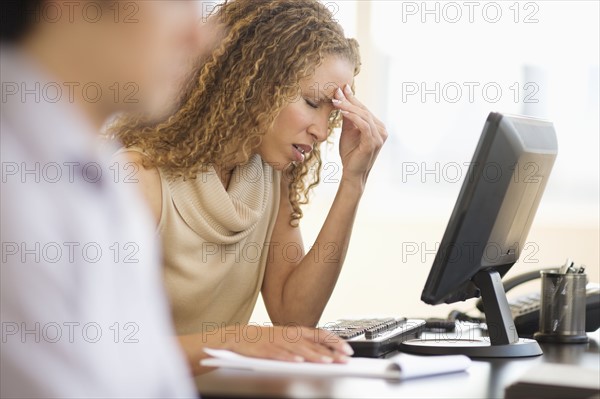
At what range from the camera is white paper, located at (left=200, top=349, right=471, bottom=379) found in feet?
3.79

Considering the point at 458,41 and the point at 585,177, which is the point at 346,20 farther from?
the point at 585,177

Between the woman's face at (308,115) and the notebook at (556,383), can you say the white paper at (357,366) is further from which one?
the woman's face at (308,115)

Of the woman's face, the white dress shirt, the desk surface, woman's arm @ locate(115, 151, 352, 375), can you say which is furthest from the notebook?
the woman's face

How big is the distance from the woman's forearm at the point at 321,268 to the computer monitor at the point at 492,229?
461 millimetres

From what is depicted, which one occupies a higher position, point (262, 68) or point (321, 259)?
point (262, 68)

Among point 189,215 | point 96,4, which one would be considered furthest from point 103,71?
point 189,215

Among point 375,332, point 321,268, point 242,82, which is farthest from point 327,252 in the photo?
point 375,332

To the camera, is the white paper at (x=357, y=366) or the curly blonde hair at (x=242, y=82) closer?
the white paper at (x=357, y=366)

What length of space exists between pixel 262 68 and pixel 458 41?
228 centimetres

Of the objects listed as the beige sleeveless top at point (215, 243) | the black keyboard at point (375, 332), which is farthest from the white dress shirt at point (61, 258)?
the beige sleeveless top at point (215, 243)

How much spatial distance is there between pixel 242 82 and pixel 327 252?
0.43m

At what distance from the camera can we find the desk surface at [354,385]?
1037mm

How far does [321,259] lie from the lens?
1954 millimetres

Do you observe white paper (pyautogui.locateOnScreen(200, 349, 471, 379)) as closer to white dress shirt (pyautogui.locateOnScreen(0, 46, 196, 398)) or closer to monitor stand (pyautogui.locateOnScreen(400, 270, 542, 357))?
monitor stand (pyautogui.locateOnScreen(400, 270, 542, 357))
